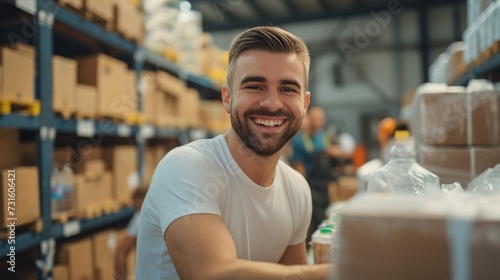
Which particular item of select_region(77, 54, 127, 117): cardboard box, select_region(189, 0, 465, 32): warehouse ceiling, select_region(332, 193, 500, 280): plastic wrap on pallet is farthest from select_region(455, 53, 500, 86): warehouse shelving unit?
select_region(189, 0, 465, 32): warehouse ceiling

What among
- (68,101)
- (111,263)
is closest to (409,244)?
(68,101)

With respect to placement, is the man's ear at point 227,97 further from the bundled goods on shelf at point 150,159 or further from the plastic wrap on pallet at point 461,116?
the bundled goods on shelf at point 150,159

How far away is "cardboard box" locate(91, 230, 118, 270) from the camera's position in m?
3.09

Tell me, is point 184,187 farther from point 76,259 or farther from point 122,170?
point 122,170

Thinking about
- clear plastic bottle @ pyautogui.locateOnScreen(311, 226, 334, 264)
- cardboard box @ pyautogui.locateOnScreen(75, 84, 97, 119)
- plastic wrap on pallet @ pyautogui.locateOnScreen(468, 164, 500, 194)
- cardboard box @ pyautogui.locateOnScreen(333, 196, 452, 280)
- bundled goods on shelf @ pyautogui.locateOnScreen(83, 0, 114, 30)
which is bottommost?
clear plastic bottle @ pyautogui.locateOnScreen(311, 226, 334, 264)

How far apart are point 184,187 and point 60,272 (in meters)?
1.85

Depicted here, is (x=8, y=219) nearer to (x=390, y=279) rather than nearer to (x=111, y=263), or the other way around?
(x=111, y=263)

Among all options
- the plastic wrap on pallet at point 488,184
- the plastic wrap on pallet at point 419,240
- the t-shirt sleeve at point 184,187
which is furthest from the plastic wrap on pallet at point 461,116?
the plastic wrap on pallet at point 419,240

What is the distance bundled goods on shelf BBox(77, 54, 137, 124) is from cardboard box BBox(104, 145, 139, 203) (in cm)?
30

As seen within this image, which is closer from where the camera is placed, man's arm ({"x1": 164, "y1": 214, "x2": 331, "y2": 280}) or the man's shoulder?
man's arm ({"x1": 164, "y1": 214, "x2": 331, "y2": 280})

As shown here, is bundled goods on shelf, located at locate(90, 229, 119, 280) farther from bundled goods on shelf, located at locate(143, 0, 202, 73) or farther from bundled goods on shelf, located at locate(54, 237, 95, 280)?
bundled goods on shelf, located at locate(143, 0, 202, 73)

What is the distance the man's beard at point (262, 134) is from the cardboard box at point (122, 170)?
219 centimetres

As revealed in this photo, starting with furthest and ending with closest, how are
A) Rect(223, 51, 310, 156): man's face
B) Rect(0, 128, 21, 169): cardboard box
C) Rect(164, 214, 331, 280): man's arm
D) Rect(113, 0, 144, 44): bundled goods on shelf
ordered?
1. Rect(113, 0, 144, 44): bundled goods on shelf
2. Rect(0, 128, 21, 169): cardboard box
3. Rect(223, 51, 310, 156): man's face
4. Rect(164, 214, 331, 280): man's arm

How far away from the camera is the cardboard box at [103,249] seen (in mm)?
3086
